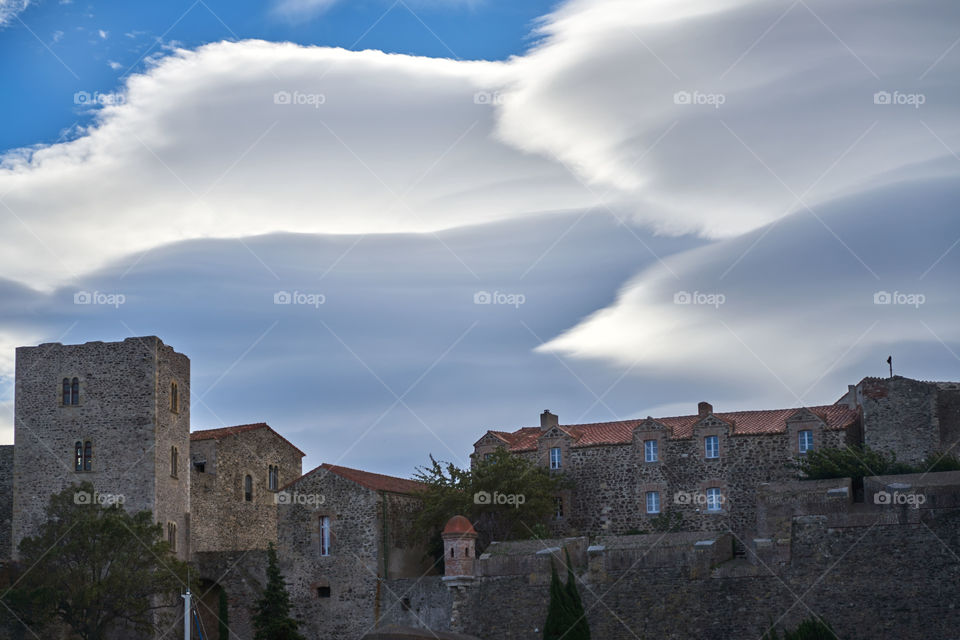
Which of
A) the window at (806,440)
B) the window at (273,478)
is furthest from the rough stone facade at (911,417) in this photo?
the window at (273,478)

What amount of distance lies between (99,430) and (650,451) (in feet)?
77.9

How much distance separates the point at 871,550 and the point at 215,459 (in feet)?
104

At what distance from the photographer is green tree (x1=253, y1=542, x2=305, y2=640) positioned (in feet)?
163

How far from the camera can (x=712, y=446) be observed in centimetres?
5434

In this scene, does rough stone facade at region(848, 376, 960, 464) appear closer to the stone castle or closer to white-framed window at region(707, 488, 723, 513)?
the stone castle

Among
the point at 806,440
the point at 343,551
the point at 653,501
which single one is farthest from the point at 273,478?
the point at 806,440

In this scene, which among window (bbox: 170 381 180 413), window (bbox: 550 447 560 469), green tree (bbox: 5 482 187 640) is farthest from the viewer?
window (bbox: 170 381 180 413)

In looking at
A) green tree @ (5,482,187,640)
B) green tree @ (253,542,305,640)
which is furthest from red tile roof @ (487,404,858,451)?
green tree @ (5,482,187,640)

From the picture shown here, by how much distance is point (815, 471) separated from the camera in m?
49.2

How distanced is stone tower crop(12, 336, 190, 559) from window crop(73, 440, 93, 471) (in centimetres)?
4

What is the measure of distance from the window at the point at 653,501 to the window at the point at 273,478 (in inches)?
787

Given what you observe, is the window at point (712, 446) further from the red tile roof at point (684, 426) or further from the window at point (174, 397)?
the window at point (174, 397)

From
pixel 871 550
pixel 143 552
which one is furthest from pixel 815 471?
pixel 143 552

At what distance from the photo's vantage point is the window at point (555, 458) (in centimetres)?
5678
